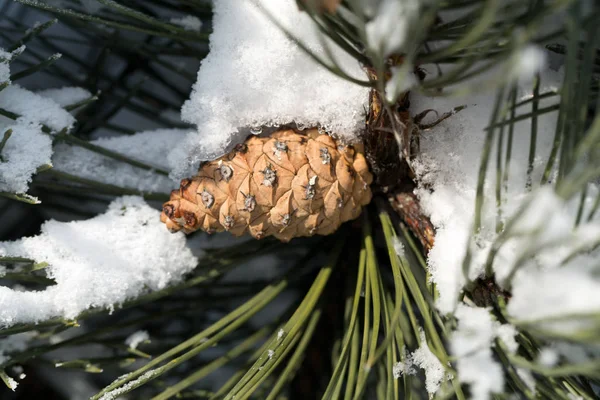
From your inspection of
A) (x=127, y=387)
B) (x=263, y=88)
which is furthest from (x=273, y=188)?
(x=127, y=387)

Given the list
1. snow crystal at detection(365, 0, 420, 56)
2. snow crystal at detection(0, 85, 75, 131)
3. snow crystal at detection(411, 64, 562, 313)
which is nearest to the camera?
snow crystal at detection(365, 0, 420, 56)

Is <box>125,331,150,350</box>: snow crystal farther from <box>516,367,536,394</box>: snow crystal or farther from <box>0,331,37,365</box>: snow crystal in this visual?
<box>516,367,536,394</box>: snow crystal

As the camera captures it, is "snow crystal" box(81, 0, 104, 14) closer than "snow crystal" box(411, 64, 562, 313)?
No

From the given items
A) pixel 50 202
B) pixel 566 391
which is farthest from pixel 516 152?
pixel 50 202

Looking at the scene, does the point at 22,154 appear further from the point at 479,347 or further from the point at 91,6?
the point at 479,347

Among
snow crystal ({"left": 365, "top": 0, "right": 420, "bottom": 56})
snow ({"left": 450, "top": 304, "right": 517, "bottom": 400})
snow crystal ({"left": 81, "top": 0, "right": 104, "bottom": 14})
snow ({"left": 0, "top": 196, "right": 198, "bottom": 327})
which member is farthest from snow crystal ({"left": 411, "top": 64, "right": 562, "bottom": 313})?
snow crystal ({"left": 81, "top": 0, "right": 104, "bottom": 14})

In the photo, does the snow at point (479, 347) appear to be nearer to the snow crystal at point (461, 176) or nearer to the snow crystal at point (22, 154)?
the snow crystal at point (461, 176)

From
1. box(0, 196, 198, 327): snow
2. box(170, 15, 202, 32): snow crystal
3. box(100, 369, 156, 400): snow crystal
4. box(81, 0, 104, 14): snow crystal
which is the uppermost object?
box(81, 0, 104, 14): snow crystal

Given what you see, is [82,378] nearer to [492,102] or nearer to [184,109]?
[184,109]
